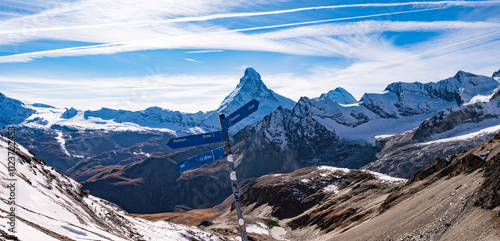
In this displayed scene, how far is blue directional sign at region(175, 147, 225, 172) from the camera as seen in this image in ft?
42.5

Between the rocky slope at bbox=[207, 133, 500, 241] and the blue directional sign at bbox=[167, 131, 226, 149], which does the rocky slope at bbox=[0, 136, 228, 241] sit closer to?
the blue directional sign at bbox=[167, 131, 226, 149]

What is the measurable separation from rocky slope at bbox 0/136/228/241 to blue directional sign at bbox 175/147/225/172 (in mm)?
7164

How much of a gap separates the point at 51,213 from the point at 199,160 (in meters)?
16.7

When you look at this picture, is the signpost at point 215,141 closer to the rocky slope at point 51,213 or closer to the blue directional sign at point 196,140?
the blue directional sign at point 196,140

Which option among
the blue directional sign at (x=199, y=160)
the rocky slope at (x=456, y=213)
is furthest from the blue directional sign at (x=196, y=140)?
the rocky slope at (x=456, y=213)

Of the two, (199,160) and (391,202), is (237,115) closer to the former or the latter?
(199,160)

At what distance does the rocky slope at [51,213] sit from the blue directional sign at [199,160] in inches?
282

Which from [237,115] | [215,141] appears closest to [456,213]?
[237,115]

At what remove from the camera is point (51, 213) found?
79.0 ft

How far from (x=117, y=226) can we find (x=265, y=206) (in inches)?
3244

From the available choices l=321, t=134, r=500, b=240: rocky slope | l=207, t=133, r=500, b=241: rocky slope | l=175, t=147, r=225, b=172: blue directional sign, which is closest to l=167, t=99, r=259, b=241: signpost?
l=175, t=147, r=225, b=172: blue directional sign

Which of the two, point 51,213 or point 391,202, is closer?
point 51,213

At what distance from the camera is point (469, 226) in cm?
2353

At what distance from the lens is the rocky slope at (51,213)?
59.3 feet
